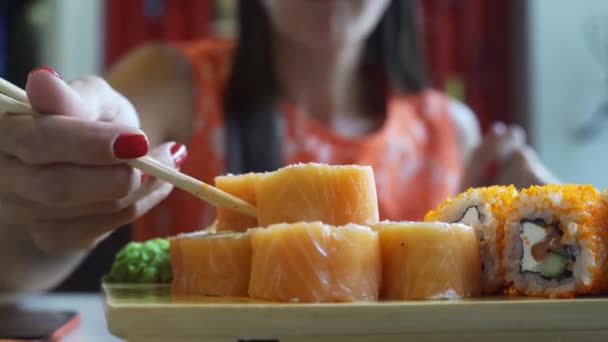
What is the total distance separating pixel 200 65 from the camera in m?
2.26

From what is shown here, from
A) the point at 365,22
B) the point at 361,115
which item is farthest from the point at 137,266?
the point at 361,115

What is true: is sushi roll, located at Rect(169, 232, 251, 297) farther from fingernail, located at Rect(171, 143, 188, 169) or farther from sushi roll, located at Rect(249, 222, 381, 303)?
fingernail, located at Rect(171, 143, 188, 169)

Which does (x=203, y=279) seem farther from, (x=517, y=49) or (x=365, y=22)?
(x=517, y=49)

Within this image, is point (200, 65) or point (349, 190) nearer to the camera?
point (349, 190)

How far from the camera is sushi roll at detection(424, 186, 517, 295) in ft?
3.33

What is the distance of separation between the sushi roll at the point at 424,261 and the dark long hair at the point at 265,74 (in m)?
1.17

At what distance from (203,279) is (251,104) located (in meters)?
1.23

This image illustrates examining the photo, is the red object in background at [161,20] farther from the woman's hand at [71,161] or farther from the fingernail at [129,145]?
the fingernail at [129,145]

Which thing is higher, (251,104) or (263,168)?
(251,104)

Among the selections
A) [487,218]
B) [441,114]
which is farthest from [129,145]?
[441,114]

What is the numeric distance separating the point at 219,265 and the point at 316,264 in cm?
15

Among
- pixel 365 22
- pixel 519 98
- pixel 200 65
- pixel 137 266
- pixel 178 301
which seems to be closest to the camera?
pixel 178 301

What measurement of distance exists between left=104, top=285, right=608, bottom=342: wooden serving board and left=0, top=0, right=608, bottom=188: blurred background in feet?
10.5

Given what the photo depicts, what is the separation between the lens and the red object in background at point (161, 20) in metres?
4.03
